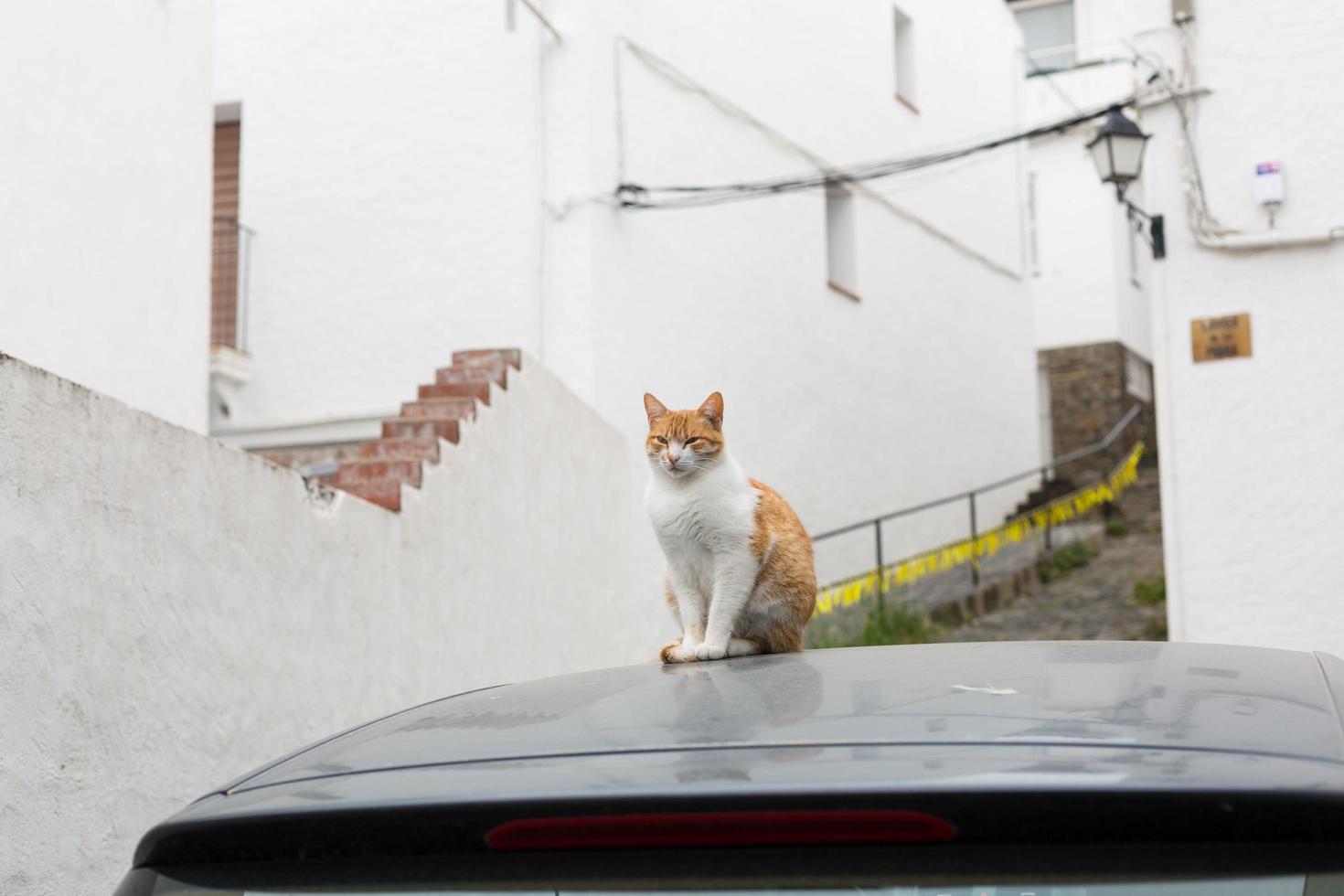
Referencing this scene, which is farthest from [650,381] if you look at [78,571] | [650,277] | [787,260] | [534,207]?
[78,571]

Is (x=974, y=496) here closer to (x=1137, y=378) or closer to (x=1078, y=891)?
(x=1137, y=378)

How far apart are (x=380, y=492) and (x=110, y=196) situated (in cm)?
261

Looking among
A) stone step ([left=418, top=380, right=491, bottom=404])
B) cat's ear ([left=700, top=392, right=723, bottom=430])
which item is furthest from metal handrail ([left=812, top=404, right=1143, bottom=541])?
cat's ear ([left=700, top=392, right=723, bottom=430])

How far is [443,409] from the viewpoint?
28.2ft

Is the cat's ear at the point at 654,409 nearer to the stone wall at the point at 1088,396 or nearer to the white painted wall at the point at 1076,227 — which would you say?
the stone wall at the point at 1088,396

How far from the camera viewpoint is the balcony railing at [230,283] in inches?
524

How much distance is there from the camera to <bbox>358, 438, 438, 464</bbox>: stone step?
26.9ft

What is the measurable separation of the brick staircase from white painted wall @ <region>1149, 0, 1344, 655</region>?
17.0 feet

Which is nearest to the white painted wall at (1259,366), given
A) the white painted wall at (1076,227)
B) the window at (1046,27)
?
the white painted wall at (1076,227)

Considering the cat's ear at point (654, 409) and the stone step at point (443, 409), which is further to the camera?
the stone step at point (443, 409)

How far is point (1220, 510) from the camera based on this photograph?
1101 cm

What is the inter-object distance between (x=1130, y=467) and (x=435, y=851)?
2073 centimetres

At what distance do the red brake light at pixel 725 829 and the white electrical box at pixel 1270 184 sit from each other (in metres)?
10.4

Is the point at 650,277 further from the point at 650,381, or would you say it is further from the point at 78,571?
the point at 78,571
